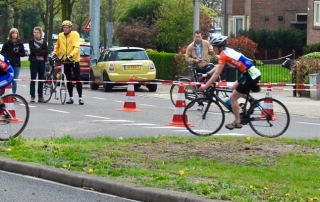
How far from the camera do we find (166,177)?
8570mm

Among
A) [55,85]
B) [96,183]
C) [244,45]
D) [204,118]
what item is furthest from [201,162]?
[244,45]

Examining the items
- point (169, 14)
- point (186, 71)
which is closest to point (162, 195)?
point (186, 71)

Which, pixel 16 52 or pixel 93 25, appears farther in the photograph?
pixel 93 25

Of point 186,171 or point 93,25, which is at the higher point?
point 93,25

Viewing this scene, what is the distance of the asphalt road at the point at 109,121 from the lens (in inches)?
551

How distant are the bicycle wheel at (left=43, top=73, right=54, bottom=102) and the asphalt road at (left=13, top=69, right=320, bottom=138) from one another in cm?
24

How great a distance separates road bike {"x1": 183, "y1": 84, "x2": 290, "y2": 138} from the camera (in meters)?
12.9

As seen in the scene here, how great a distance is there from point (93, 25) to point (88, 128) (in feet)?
60.9

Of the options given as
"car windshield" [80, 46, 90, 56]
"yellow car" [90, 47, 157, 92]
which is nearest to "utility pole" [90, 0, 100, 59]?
"car windshield" [80, 46, 90, 56]

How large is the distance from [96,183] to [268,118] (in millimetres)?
5014

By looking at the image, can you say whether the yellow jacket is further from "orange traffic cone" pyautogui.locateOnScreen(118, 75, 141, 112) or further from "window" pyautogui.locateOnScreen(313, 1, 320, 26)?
"window" pyautogui.locateOnScreen(313, 1, 320, 26)

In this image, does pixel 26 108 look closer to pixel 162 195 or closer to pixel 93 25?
pixel 162 195

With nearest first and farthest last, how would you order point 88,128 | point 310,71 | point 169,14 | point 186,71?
1. point 88,128
2. point 310,71
3. point 186,71
4. point 169,14

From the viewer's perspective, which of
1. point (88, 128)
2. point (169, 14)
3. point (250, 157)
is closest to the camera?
point (250, 157)
